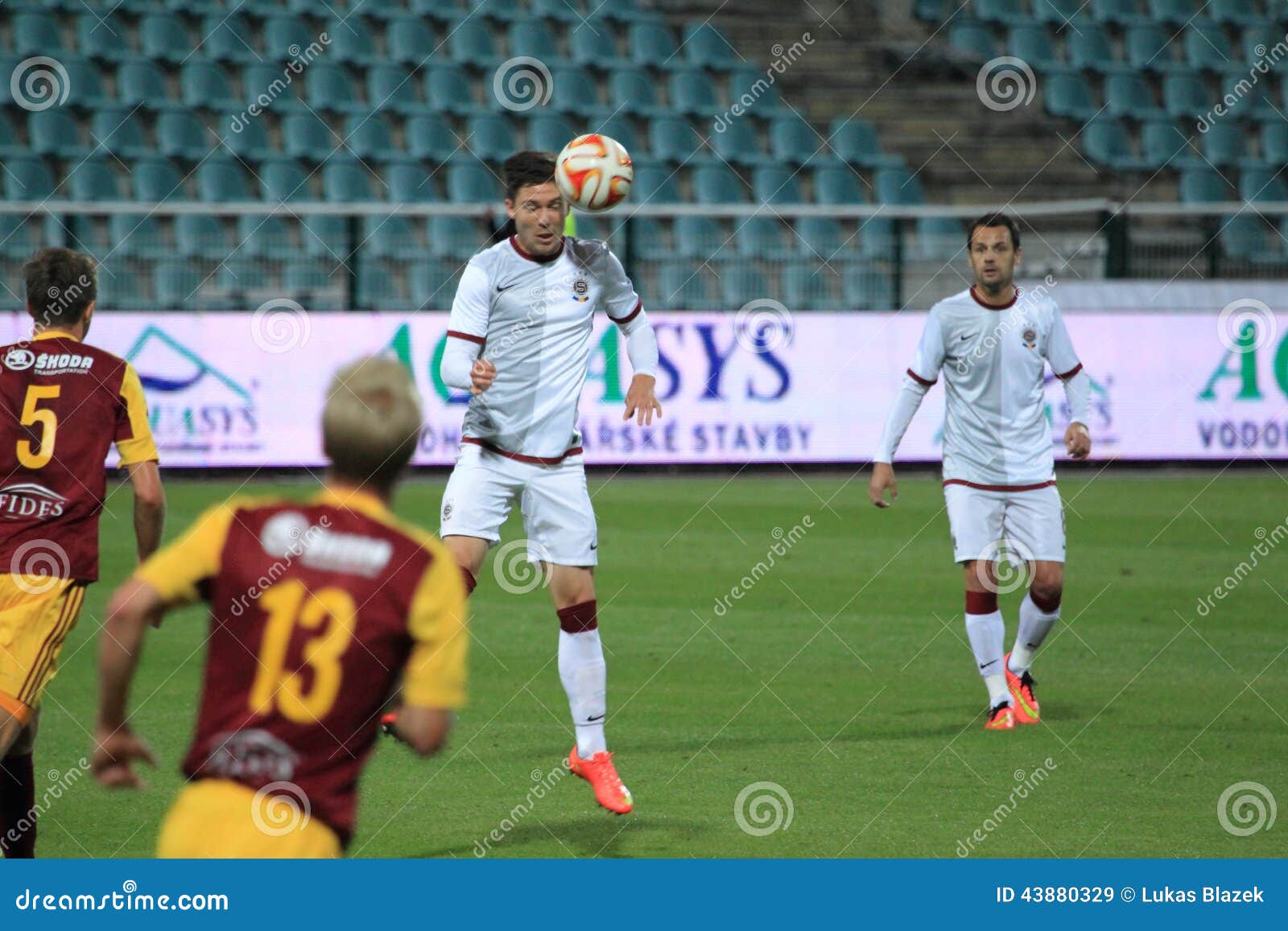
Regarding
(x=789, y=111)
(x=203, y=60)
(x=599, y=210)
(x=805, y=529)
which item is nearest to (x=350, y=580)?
(x=599, y=210)

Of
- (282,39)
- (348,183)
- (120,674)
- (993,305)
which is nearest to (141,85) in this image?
(282,39)

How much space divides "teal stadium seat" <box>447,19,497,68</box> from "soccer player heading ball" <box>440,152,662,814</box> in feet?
54.6

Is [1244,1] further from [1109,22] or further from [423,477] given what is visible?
[423,477]

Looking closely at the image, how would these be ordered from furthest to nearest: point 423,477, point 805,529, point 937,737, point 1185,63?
1. point 1185,63
2. point 423,477
3. point 805,529
4. point 937,737

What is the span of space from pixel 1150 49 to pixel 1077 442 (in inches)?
799

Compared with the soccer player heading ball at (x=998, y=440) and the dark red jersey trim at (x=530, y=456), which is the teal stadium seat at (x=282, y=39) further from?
the dark red jersey trim at (x=530, y=456)

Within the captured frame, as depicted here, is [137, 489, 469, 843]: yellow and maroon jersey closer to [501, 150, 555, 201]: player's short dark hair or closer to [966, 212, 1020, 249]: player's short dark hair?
[501, 150, 555, 201]: player's short dark hair

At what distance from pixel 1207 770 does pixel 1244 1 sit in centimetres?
2289

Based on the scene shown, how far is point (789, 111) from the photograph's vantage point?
23.6m

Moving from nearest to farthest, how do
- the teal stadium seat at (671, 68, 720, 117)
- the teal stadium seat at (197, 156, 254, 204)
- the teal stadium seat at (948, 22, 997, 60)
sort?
1. the teal stadium seat at (197, 156, 254, 204)
2. the teal stadium seat at (671, 68, 720, 117)
3. the teal stadium seat at (948, 22, 997, 60)

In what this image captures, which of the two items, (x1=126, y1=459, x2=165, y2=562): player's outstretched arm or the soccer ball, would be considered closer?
(x1=126, y1=459, x2=165, y2=562): player's outstretched arm

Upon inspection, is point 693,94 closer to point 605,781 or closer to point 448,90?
point 448,90

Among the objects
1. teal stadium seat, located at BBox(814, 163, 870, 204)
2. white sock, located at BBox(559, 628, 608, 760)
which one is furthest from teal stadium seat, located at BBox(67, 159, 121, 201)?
white sock, located at BBox(559, 628, 608, 760)

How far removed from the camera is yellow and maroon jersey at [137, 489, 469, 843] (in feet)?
10.1
